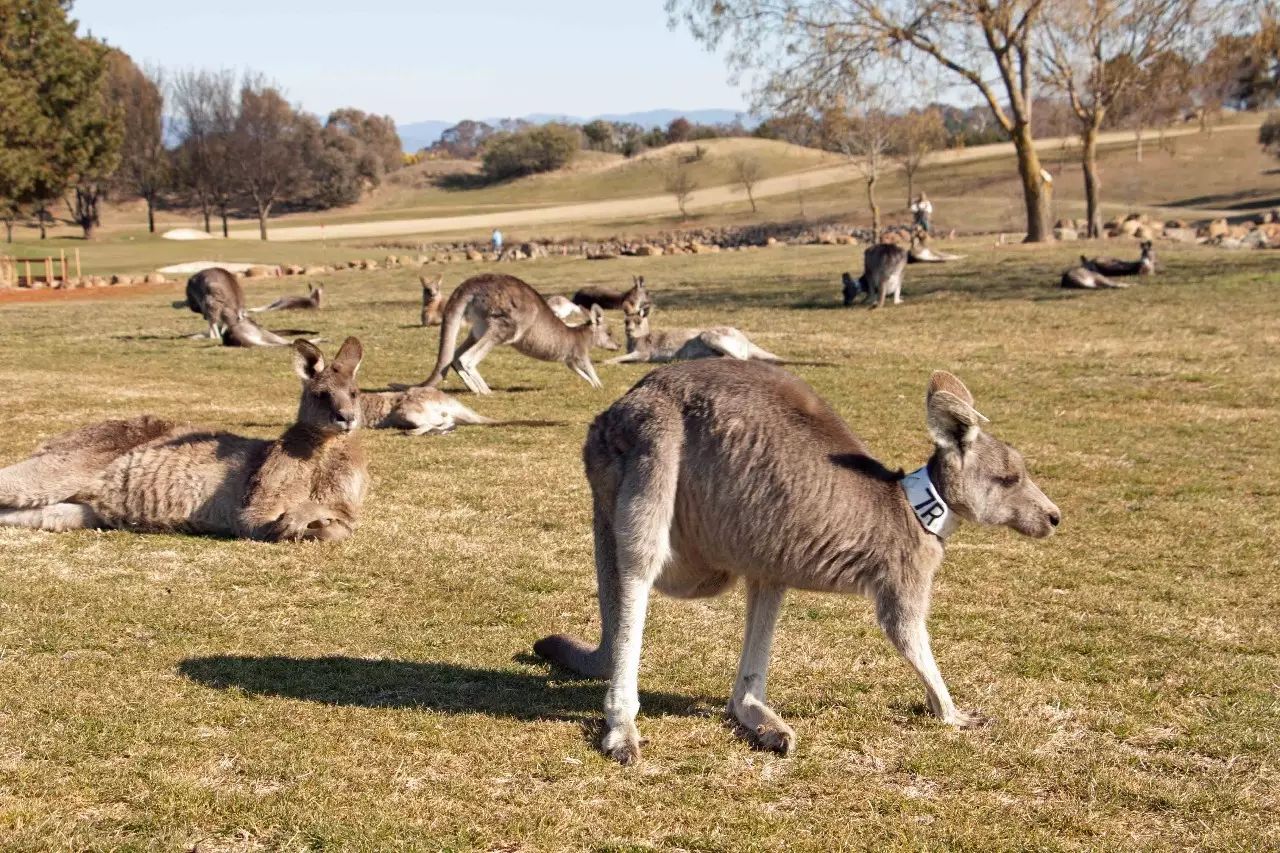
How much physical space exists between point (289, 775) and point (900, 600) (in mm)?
2212

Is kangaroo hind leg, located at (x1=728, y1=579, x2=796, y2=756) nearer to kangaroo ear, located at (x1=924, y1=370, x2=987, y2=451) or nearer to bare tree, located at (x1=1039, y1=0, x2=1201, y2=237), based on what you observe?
kangaroo ear, located at (x1=924, y1=370, x2=987, y2=451)

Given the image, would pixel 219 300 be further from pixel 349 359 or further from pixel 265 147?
pixel 265 147

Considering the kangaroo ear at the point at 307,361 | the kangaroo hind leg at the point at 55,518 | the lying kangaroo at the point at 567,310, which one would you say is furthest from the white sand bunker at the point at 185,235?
the kangaroo ear at the point at 307,361

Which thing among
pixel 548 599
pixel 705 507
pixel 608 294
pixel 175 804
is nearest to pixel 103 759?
pixel 175 804

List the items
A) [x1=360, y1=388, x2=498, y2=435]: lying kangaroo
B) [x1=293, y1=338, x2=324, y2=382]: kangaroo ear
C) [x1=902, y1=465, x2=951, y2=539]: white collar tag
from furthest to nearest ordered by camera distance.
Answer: [x1=360, y1=388, x2=498, y2=435]: lying kangaroo
[x1=293, y1=338, x2=324, y2=382]: kangaroo ear
[x1=902, y1=465, x2=951, y2=539]: white collar tag

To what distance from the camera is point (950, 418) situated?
4.57 metres

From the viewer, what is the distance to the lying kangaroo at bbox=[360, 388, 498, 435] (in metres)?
11.6

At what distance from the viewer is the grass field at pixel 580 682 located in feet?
13.6

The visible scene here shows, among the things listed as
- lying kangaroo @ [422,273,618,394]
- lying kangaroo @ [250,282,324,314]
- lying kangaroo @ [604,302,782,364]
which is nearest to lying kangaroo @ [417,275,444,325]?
lying kangaroo @ [250,282,324,314]

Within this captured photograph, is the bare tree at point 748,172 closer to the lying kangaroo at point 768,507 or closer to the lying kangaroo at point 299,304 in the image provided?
the lying kangaroo at point 299,304

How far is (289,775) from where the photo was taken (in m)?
4.41

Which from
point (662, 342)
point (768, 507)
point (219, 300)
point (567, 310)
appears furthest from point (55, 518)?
point (567, 310)

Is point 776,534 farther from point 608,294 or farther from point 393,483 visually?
point 608,294

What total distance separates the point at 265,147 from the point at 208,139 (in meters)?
3.47
